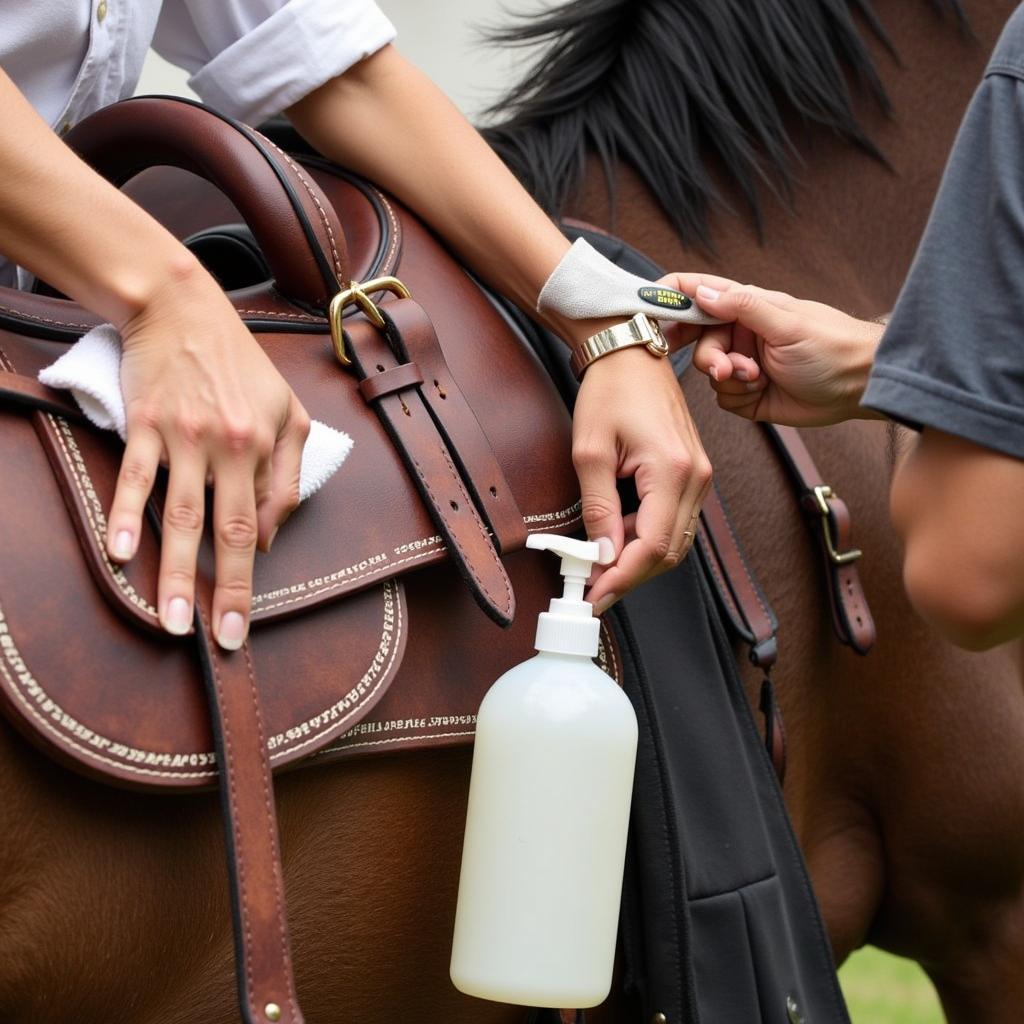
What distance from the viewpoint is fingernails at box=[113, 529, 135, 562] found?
74cm

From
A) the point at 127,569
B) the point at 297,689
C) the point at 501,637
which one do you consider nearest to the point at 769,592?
the point at 501,637

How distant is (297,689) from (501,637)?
0.20 m

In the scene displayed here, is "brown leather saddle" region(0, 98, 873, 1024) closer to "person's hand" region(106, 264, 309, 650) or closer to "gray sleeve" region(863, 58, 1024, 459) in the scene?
"person's hand" region(106, 264, 309, 650)

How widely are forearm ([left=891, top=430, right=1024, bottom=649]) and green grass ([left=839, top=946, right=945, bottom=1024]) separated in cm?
223

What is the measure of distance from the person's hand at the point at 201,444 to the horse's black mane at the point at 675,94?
622 mm

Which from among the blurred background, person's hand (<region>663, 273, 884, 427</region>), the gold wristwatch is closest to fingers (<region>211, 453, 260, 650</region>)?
the gold wristwatch

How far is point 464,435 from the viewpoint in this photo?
94 centimetres

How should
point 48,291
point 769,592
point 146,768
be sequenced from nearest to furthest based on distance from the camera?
point 146,768
point 48,291
point 769,592

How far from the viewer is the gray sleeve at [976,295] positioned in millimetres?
589

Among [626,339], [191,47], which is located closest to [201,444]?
[626,339]

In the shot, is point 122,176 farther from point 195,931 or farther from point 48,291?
point 195,931

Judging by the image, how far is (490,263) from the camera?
1112 millimetres

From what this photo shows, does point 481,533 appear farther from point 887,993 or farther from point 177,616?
point 887,993

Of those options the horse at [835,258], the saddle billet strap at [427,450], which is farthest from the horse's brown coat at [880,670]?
the saddle billet strap at [427,450]
